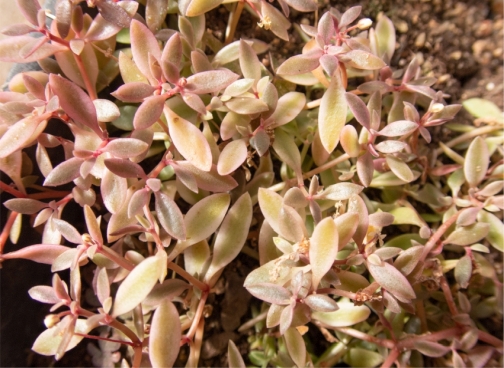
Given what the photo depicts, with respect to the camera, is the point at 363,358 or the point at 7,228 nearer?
the point at 7,228

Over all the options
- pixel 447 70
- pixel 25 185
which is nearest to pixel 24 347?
pixel 25 185

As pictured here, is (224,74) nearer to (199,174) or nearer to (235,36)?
(199,174)

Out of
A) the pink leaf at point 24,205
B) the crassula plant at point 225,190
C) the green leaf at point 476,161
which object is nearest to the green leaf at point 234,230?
the crassula plant at point 225,190

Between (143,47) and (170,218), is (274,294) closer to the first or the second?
(170,218)

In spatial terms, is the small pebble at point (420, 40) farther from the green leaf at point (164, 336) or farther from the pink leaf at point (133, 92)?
the green leaf at point (164, 336)

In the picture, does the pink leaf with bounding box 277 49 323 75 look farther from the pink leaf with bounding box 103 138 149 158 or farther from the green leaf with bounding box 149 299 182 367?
the green leaf with bounding box 149 299 182 367

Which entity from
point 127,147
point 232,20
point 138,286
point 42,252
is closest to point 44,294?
point 42,252
